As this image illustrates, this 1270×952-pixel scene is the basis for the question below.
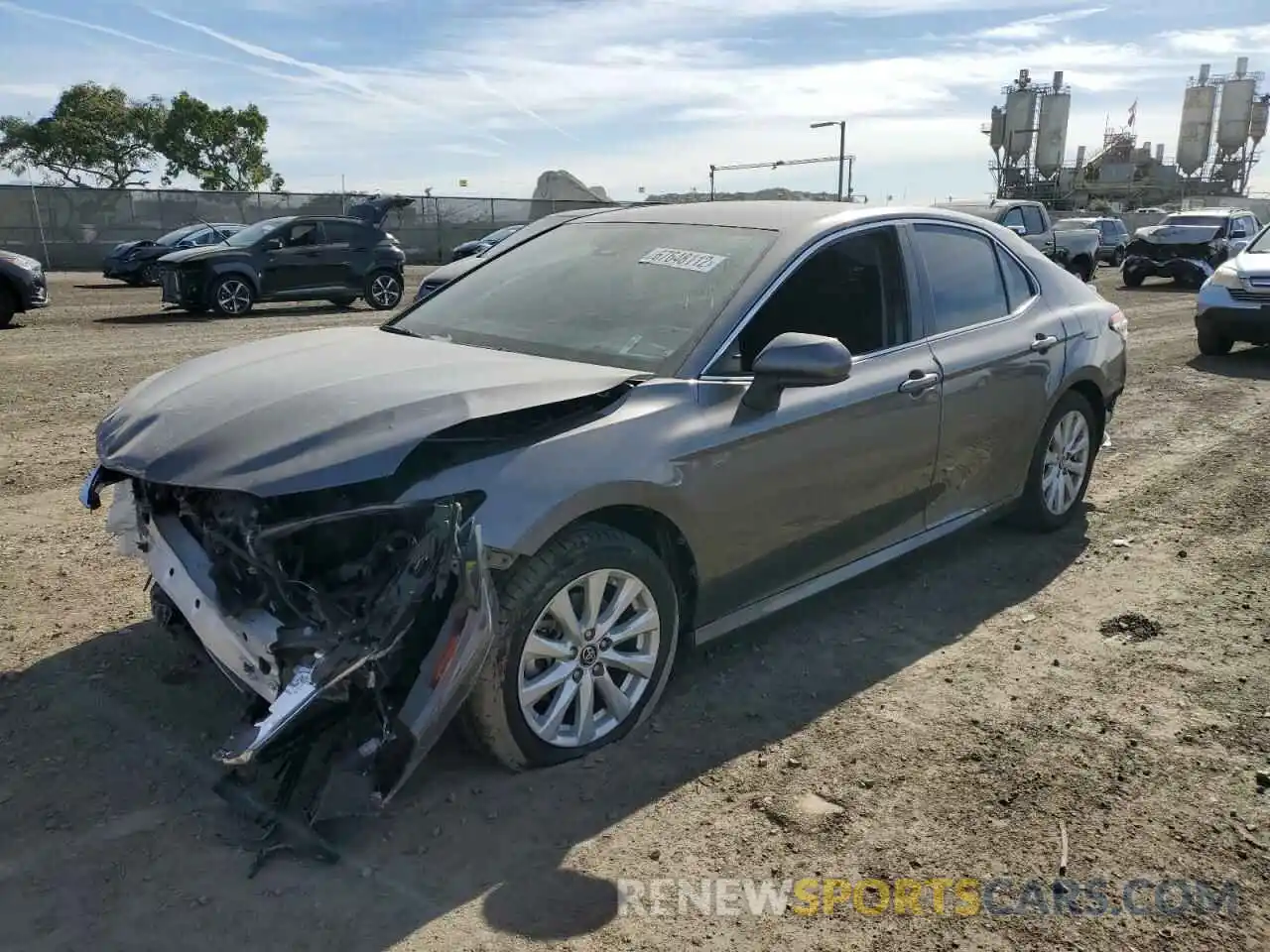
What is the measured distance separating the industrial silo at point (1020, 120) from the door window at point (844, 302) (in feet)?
265

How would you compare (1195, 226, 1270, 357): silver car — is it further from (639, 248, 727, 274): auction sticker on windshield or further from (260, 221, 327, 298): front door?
(260, 221, 327, 298): front door

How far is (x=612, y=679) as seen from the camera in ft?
11.1

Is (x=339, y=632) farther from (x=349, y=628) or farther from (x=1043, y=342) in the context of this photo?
(x=1043, y=342)

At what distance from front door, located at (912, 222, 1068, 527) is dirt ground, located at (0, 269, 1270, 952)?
55cm

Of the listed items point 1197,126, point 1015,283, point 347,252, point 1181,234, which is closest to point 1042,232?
point 1181,234

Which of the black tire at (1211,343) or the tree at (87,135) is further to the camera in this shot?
the tree at (87,135)

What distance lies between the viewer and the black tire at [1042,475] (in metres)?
5.29

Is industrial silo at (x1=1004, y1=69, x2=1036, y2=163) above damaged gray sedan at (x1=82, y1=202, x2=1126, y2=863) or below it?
above

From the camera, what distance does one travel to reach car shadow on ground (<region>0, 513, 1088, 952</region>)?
2.60 meters

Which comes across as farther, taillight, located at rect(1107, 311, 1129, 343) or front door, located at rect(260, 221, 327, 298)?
front door, located at rect(260, 221, 327, 298)

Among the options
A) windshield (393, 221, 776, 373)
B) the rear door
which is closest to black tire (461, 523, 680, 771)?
windshield (393, 221, 776, 373)

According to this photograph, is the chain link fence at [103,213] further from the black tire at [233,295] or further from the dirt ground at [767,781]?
the dirt ground at [767,781]

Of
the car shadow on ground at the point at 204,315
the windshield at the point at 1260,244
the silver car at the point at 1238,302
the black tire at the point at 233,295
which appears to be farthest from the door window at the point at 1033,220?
the black tire at the point at 233,295

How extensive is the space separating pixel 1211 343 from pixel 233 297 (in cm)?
1408
